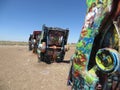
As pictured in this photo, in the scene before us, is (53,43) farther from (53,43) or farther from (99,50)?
(99,50)

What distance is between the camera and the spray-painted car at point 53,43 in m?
15.6

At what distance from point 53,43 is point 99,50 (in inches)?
465

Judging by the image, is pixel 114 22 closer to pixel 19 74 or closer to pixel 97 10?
pixel 97 10

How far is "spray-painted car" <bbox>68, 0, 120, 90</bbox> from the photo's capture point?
4.08 meters

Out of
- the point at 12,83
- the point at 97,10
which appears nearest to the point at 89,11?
the point at 97,10

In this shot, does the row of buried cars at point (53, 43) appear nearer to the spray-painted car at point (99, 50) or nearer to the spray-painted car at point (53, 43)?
the spray-painted car at point (53, 43)

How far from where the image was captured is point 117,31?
4145 mm

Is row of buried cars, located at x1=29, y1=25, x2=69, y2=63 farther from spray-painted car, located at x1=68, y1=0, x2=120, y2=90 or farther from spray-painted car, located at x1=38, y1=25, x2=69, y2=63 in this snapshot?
spray-painted car, located at x1=68, y1=0, x2=120, y2=90

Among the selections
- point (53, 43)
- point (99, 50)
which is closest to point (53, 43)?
point (53, 43)

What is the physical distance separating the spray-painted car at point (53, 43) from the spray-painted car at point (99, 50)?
1038 cm

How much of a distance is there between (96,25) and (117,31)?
556 mm

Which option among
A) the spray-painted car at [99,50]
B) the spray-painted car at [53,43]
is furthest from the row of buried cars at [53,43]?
the spray-painted car at [99,50]

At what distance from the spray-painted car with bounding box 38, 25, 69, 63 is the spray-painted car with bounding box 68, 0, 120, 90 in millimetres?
10383

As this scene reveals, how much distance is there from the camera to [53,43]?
628 inches
